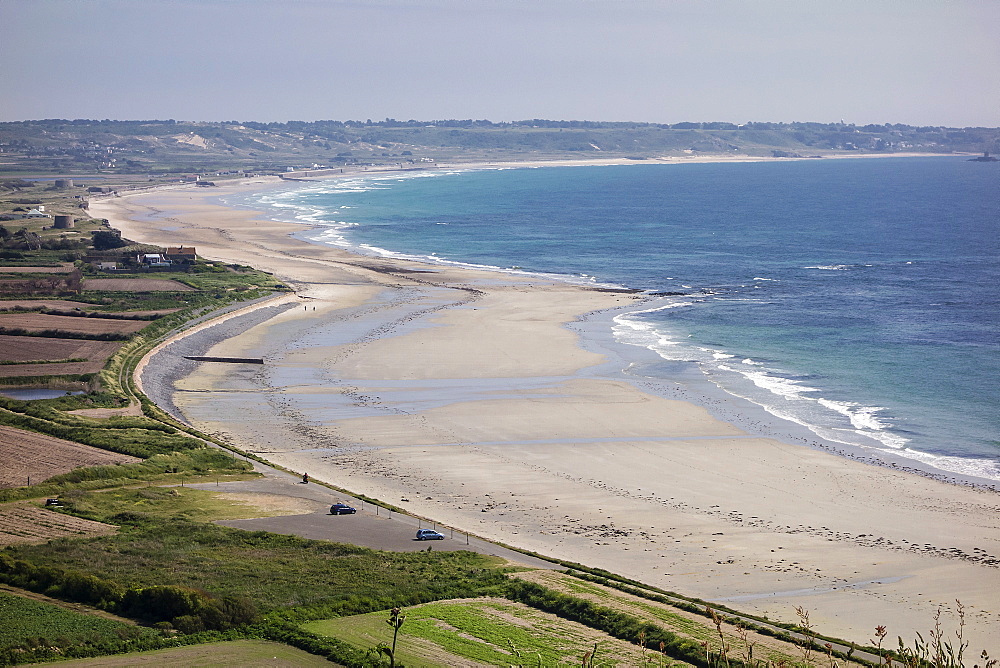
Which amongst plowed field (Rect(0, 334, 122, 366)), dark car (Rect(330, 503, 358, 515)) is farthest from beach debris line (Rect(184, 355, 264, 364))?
dark car (Rect(330, 503, 358, 515))

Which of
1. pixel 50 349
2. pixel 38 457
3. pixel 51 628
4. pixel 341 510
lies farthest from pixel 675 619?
pixel 50 349

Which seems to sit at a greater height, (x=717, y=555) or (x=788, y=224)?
(x=788, y=224)

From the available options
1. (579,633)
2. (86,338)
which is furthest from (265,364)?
(579,633)

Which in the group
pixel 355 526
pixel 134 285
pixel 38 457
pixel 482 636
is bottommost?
pixel 355 526

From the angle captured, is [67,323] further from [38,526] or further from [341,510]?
[341,510]

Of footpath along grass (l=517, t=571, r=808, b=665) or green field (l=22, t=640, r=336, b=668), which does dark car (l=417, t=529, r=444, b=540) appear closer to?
footpath along grass (l=517, t=571, r=808, b=665)

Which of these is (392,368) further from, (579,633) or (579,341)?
(579,633)
